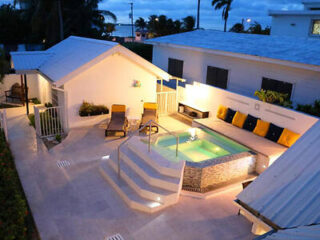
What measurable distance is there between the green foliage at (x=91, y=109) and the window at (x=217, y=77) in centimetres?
709

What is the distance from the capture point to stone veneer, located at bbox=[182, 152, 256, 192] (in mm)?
9883

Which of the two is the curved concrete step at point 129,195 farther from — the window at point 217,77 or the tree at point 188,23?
the tree at point 188,23

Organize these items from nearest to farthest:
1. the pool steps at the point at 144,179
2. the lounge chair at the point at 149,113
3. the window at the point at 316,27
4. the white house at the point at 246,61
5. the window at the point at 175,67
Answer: the pool steps at the point at 144,179 < the white house at the point at 246,61 < the lounge chair at the point at 149,113 < the window at the point at 175,67 < the window at the point at 316,27

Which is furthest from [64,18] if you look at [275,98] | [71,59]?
[275,98]

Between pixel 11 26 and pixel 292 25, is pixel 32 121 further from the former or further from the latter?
pixel 11 26

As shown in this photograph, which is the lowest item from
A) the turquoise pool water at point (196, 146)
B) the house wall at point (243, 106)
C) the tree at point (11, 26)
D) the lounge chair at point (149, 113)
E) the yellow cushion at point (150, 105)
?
the turquoise pool water at point (196, 146)

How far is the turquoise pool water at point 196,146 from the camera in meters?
10.6

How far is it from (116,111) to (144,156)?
16.3 feet

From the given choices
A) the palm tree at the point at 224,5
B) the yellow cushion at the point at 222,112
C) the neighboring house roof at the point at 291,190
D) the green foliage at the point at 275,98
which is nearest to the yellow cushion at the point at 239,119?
the yellow cushion at the point at 222,112

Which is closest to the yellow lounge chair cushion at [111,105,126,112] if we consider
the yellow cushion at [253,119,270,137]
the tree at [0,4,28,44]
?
the yellow cushion at [253,119,270,137]

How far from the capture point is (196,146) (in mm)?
11578

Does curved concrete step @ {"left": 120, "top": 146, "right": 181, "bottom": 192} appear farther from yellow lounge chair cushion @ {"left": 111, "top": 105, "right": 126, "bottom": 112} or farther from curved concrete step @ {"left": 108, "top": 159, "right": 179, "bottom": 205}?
yellow lounge chair cushion @ {"left": 111, "top": 105, "right": 126, "bottom": 112}

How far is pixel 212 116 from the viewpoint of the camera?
15.5 meters

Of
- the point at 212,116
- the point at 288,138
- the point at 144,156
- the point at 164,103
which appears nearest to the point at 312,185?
the point at 144,156
